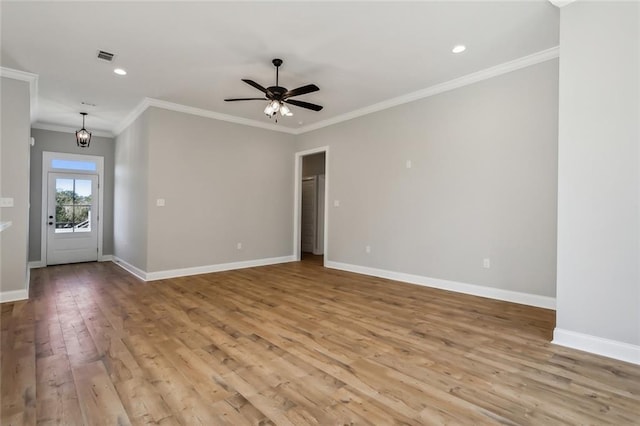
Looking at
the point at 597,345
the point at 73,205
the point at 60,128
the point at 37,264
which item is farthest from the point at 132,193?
the point at 597,345

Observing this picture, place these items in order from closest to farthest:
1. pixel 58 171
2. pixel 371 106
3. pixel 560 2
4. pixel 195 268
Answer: pixel 560 2, pixel 371 106, pixel 195 268, pixel 58 171

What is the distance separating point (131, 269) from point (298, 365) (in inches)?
188

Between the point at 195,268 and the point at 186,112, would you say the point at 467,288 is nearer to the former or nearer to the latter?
the point at 195,268

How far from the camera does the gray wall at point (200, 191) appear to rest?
16.9 feet

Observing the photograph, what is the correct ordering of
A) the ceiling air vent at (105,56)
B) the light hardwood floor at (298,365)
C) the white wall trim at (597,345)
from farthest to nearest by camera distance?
1. the ceiling air vent at (105,56)
2. the white wall trim at (597,345)
3. the light hardwood floor at (298,365)

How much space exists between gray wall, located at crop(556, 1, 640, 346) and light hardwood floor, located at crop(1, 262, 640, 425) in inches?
15.5

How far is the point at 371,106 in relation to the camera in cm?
538

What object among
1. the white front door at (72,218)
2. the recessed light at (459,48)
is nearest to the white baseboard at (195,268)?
the white front door at (72,218)

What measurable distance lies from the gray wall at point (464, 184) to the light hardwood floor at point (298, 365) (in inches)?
27.2

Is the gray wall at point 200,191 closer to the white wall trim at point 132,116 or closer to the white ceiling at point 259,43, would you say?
the white wall trim at point 132,116

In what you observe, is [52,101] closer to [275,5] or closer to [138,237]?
[138,237]

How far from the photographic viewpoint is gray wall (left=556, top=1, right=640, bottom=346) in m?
2.34

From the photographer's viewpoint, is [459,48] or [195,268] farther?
[195,268]

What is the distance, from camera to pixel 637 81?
2320 mm
